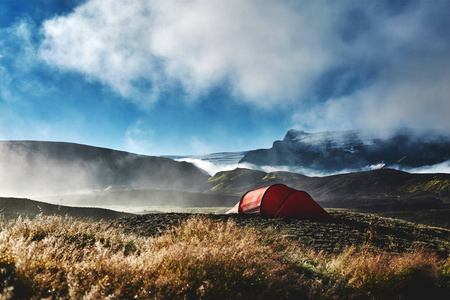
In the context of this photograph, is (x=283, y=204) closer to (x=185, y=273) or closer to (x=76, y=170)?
(x=185, y=273)

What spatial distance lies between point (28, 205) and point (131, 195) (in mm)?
33308

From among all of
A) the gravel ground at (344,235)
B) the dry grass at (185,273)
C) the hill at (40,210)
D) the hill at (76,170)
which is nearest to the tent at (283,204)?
the gravel ground at (344,235)

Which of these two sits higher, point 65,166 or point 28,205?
point 65,166

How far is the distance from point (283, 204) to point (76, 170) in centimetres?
8431

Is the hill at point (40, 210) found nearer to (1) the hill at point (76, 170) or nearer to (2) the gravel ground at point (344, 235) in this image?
(2) the gravel ground at point (344, 235)

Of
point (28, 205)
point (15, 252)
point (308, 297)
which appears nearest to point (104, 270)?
point (15, 252)

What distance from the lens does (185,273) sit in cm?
333

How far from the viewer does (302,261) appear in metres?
4.98

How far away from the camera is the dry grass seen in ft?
9.53

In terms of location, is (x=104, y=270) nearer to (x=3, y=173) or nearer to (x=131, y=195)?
(x=131, y=195)

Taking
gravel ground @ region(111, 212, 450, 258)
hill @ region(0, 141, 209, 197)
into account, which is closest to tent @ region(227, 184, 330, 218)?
gravel ground @ region(111, 212, 450, 258)

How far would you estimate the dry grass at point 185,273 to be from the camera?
290cm

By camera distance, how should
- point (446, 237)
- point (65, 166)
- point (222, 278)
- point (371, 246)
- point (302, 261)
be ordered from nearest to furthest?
point (222, 278) → point (302, 261) → point (371, 246) → point (446, 237) → point (65, 166)

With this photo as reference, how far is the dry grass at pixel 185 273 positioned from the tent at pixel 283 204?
7937mm
